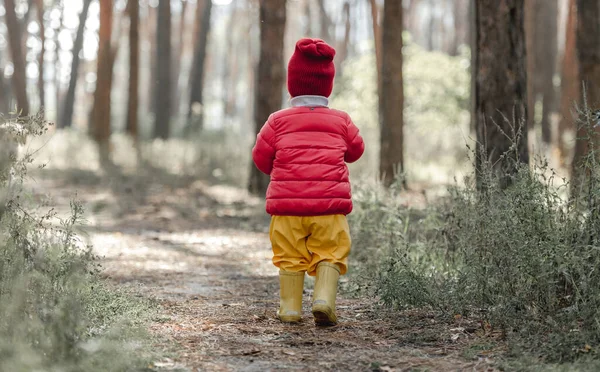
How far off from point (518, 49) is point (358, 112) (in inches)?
599

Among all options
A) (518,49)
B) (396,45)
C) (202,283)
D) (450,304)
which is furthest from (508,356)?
(396,45)

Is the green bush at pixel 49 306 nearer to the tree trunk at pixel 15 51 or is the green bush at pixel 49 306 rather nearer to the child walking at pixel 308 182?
the child walking at pixel 308 182

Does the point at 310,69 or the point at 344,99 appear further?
the point at 344,99

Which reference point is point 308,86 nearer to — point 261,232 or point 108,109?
point 261,232

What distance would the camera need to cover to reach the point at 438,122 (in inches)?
869

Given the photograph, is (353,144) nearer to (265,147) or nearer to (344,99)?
(265,147)

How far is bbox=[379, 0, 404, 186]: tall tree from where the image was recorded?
42.0 ft

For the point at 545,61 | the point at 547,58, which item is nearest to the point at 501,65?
the point at 545,61

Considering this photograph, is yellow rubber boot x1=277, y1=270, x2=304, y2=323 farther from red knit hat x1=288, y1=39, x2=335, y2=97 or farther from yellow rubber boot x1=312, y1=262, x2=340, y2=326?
red knit hat x1=288, y1=39, x2=335, y2=97

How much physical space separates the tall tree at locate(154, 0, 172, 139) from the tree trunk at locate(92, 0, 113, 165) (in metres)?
5.25

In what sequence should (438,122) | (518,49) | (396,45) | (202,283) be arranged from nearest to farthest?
(202,283) → (518,49) → (396,45) → (438,122)

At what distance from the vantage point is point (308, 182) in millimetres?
4863

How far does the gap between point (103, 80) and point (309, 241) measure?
15114 millimetres

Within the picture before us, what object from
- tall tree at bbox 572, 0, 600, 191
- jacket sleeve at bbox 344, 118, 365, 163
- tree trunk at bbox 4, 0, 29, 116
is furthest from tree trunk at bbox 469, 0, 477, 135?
tree trunk at bbox 4, 0, 29, 116
